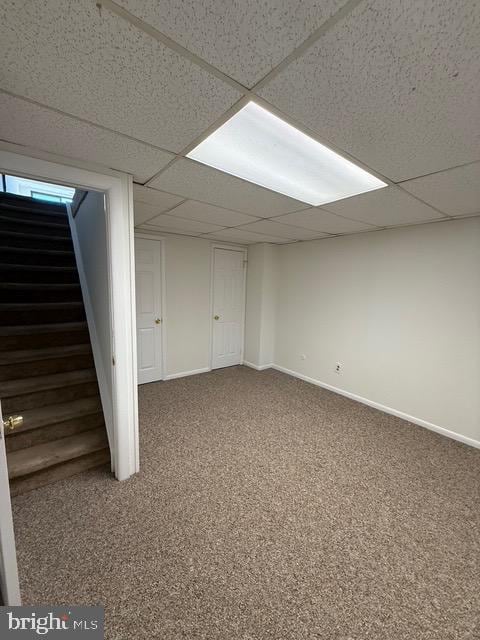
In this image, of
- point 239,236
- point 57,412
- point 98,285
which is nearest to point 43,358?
point 57,412

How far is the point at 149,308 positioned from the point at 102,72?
3.11 m

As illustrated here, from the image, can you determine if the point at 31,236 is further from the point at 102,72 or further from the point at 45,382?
the point at 102,72

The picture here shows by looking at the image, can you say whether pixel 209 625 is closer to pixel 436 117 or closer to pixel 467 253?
pixel 436 117

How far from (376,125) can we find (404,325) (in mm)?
2486

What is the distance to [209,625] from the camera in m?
1.18

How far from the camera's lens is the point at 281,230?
10.7 ft

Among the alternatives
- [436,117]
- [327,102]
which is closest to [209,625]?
[327,102]

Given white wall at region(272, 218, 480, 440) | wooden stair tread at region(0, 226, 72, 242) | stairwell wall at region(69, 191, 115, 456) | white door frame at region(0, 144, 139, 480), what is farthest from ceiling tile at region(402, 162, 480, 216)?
wooden stair tread at region(0, 226, 72, 242)

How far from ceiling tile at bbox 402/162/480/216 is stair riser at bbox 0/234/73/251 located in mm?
4022

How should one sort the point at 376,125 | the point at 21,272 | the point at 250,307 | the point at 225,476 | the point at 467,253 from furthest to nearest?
the point at 250,307 → the point at 21,272 → the point at 467,253 → the point at 225,476 → the point at 376,125

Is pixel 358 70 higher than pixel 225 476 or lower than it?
higher

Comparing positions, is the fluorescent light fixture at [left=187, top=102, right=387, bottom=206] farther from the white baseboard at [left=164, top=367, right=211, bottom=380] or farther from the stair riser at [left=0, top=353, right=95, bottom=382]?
the white baseboard at [left=164, top=367, right=211, bottom=380]

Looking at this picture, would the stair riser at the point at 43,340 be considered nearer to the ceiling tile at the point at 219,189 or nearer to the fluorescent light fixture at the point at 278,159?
the ceiling tile at the point at 219,189

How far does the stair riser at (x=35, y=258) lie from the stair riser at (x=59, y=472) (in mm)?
2484
